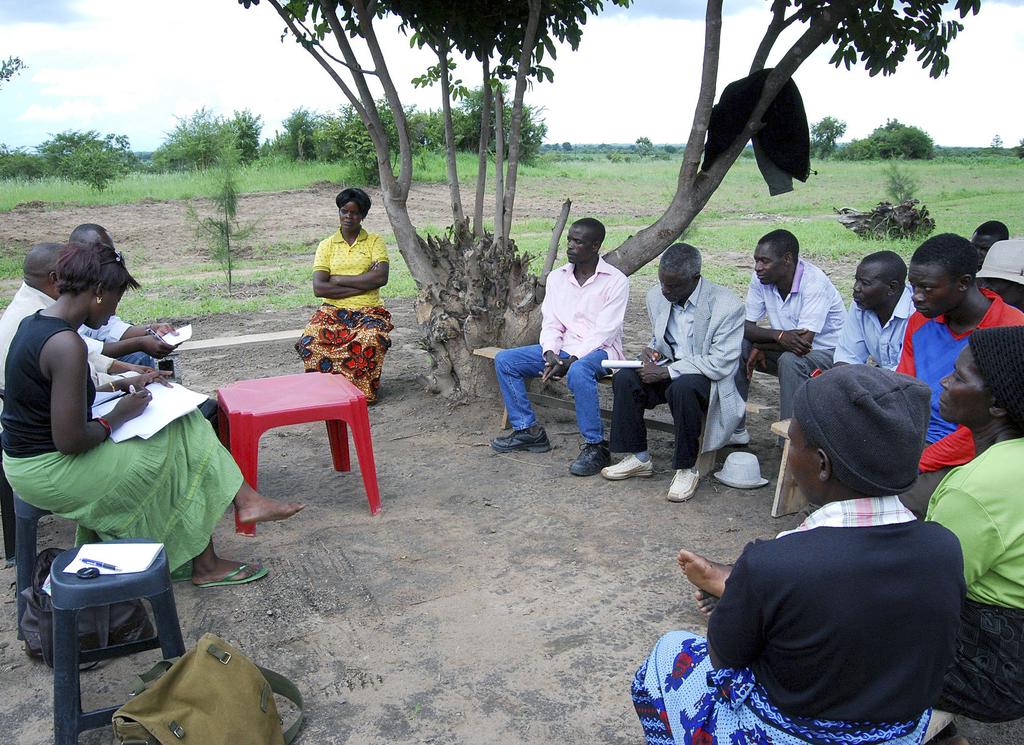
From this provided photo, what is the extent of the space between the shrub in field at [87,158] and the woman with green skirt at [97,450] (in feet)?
61.2

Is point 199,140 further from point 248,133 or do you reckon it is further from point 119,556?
point 119,556

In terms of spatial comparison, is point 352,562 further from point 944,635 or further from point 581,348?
point 944,635

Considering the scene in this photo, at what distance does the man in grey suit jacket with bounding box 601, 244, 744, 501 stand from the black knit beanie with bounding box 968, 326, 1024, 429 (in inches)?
85.7

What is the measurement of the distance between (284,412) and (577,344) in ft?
6.16

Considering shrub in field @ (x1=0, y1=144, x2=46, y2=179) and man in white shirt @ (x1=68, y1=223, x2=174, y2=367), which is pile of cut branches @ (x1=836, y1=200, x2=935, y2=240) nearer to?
man in white shirt @ (x1=68, y1=223, x2=174, y2=367)

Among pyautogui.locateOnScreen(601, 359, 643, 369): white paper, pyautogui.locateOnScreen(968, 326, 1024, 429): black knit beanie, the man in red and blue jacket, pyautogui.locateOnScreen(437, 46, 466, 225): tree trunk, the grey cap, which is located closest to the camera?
pyautogui.locateOnScreen(968, 326, 1024, 429): black knit beanie

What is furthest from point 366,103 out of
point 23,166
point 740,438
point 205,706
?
point 23,166

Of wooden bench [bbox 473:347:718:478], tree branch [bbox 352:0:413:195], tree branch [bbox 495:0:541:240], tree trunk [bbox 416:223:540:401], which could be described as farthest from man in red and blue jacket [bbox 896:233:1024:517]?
tree branch [bbox 352:0:413:195]

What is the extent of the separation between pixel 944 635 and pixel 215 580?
2.84 m

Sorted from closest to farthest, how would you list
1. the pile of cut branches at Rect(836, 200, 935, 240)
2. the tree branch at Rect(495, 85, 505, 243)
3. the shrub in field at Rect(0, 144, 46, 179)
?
the tree branch at Rect(495, 85, 505, 243) → the pile of cut branches at Rect(836, 200, 935, 240) → the shrub in field at Rect(0, 144, 46, 179)

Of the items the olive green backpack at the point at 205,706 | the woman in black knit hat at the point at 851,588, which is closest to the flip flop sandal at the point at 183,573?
the olive green backpack at the point at 205,706

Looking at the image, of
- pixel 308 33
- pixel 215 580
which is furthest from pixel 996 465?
pixel 308 33

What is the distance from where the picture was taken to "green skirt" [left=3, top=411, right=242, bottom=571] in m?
3.13

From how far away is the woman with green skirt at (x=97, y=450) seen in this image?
297 cm
